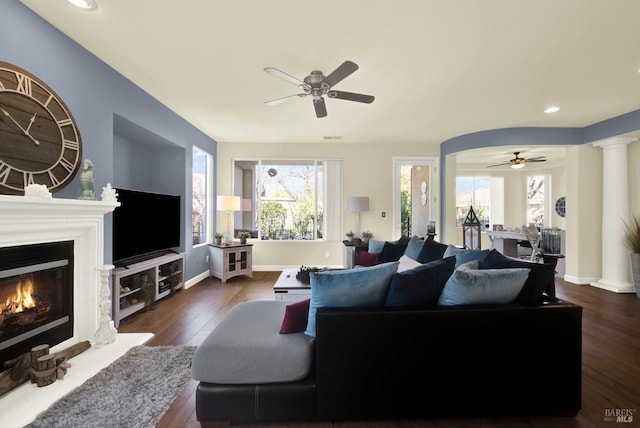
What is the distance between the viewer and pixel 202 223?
5.50m

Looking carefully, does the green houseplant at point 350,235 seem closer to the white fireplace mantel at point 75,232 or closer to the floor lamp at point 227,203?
the floor lamp at point 227,203

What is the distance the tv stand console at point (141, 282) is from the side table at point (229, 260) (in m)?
0.79

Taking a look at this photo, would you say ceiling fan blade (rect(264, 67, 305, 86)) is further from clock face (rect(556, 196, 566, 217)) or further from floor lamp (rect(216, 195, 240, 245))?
clock face (rect(556, 196, 566, 217))

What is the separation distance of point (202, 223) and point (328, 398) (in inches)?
180

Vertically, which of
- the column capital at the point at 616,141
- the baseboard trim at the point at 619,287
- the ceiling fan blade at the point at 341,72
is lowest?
the baseboard trim at the point at 619,287

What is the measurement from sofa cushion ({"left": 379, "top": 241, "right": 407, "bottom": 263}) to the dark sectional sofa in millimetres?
2436

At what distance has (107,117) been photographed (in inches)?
113

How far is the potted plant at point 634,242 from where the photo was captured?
4188 millimetres

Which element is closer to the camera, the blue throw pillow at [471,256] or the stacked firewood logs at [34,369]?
the stacked firewood logs at [34,369]

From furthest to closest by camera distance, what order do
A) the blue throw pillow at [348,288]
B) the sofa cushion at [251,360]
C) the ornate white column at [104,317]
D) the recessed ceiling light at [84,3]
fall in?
the ornate white column at [104,317]
the recessed ceiling light at [84,3]
the blue throw pillow at [348,288]
the sofa cushion at [251,360]

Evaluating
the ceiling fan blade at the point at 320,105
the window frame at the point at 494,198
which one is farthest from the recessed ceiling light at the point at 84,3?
the window frame at the point at 494,198

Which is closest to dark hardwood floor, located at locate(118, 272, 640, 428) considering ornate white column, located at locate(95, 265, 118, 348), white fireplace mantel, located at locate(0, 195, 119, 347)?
ornate white column, located at locate(95, 265, 118, 348)

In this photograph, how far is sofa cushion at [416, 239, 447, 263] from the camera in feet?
11.1

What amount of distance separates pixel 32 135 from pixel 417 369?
3.06 m
